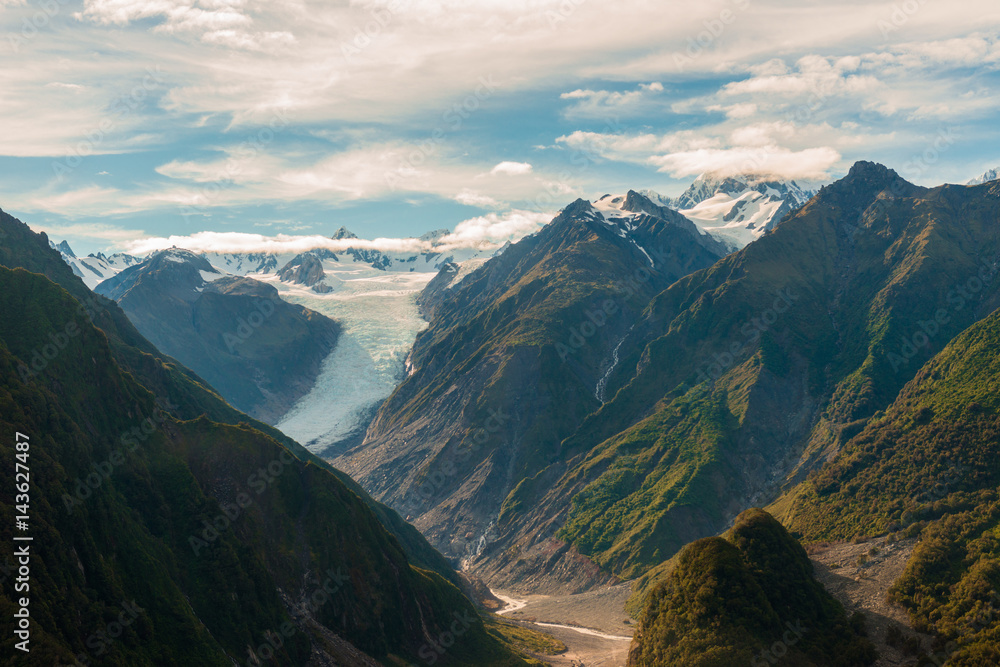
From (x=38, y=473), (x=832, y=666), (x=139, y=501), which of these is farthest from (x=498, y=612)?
(x=38, y=473)

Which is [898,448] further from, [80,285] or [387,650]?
[80,285]

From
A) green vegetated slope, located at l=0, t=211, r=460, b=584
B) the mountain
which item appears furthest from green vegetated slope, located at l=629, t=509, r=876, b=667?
green vegetated slope, located at l=0, t=211, r=460, b=584

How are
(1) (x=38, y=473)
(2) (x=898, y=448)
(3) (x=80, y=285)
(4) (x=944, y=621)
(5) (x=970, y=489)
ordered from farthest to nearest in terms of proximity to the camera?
(3) (x=80, y=285), (2) (x=898, y=448), (5) (x=970, y=489), (4) (x=944, y=621), (1) (x=38, y=473)

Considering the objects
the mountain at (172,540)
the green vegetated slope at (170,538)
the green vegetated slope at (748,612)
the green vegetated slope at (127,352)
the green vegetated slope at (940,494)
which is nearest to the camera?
the green vegetated slope at (170,538)

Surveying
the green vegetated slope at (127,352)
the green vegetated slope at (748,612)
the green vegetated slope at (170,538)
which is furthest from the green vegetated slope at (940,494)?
the green vegetated slope at (127,352)

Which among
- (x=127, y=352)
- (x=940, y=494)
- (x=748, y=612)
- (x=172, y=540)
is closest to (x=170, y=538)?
(x=172, y=540)

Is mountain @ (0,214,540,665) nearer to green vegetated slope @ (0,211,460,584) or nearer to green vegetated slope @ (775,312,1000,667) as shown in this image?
green vegetated slope @ (0,211,460,584)

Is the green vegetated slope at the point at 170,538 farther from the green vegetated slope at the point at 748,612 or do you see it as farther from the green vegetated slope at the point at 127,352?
the green vegetated slope at the point at 127,352
